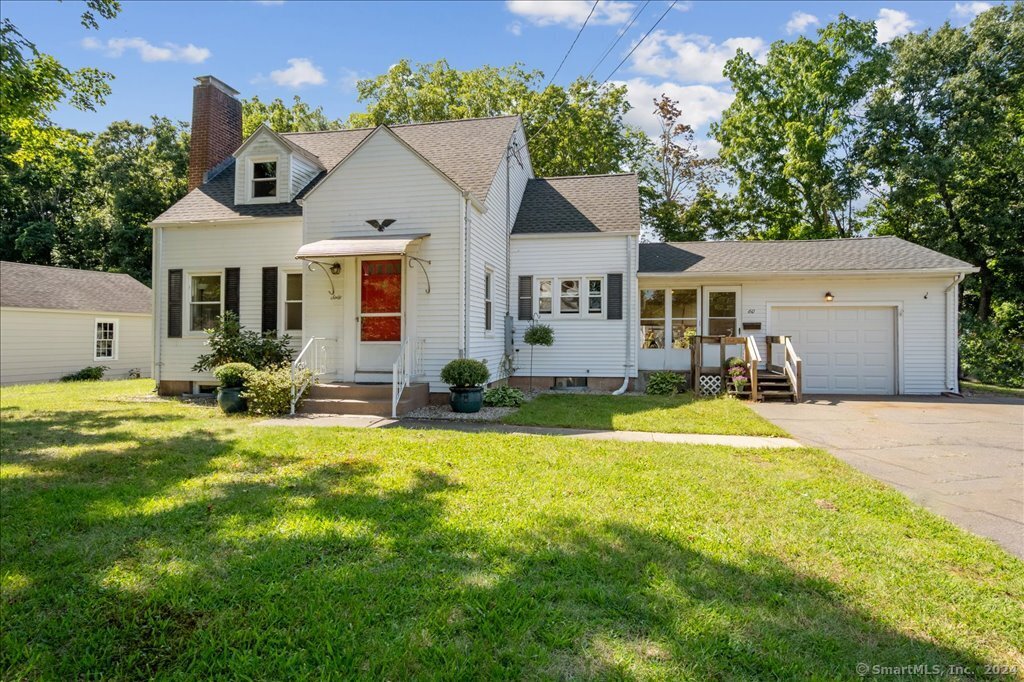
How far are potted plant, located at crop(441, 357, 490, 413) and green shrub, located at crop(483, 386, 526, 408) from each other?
0.92 meters

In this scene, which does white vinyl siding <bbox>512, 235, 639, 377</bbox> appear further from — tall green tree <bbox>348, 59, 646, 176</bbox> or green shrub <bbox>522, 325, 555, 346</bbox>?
tall green tree <bbox>348, 59, 646, 176</bbox>

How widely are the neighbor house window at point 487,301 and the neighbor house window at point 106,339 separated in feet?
60.1

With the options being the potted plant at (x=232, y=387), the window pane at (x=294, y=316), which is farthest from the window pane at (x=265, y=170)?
the potted plant at (x=232, y=387)

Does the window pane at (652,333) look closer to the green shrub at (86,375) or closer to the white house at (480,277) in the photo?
the white house at (480,277)

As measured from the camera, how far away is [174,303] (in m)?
12.6

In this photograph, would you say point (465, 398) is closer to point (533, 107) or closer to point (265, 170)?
point (265, 170)

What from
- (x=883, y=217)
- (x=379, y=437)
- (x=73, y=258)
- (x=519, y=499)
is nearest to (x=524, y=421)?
(x=379, y=437)

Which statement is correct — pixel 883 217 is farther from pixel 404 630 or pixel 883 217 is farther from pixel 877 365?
pixel 404 630

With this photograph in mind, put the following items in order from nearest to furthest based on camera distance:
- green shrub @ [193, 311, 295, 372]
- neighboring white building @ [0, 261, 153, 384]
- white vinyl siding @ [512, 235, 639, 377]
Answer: green shrub @ [193, 311, 295, 372] < white vinyl siding @ [512, 235, 639, 377] < neighboring white building @ [0, 261, 153, 384]

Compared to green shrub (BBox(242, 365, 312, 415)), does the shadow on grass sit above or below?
below

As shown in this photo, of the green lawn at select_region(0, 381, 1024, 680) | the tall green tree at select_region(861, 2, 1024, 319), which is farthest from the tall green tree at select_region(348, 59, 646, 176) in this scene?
the green lawn at select_region(0, 381, 1024, 680)

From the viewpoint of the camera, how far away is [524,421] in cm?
891

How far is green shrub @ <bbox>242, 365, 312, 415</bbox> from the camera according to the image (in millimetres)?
9422

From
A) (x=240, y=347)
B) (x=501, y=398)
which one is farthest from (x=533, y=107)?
(x=240, y=347)
